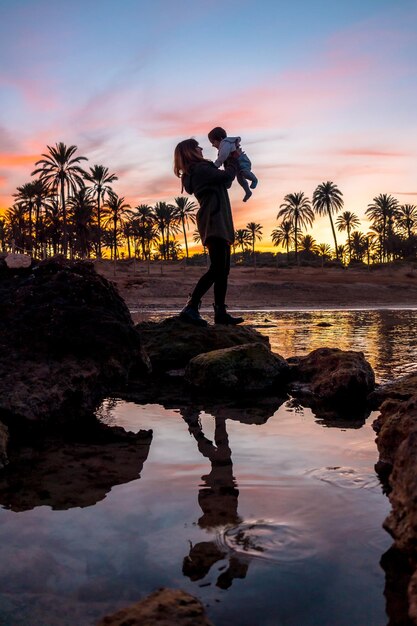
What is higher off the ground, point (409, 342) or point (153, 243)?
point (153, 243)

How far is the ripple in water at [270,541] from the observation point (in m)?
1.71

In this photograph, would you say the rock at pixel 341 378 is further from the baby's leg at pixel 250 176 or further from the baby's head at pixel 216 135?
the baby's head at pixel 216 135

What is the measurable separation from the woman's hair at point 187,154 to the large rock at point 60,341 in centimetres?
187

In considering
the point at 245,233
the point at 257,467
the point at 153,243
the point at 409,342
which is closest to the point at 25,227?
the point at 153,243

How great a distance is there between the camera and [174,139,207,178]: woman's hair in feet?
19.5

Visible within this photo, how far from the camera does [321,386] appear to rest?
4340 millimetres

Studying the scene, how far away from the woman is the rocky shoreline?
2.63 ft

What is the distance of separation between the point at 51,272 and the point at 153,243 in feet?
317

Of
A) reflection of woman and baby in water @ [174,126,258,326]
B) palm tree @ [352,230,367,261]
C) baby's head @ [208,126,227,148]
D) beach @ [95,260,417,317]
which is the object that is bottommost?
beach @ [95,260,417,317]

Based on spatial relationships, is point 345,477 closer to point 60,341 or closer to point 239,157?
point 60,341

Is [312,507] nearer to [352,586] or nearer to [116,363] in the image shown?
[352,586]

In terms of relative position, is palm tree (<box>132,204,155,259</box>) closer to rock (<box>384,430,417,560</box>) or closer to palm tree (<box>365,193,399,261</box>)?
palm tree (<box>365,193,399,261</box>)

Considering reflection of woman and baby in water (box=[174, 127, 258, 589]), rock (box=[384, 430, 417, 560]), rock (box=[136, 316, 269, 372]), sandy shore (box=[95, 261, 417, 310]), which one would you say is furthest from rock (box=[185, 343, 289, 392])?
sandy shore (box=[95, 261, 417, 310])

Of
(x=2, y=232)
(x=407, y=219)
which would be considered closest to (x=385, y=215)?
(x=407, y=219)
